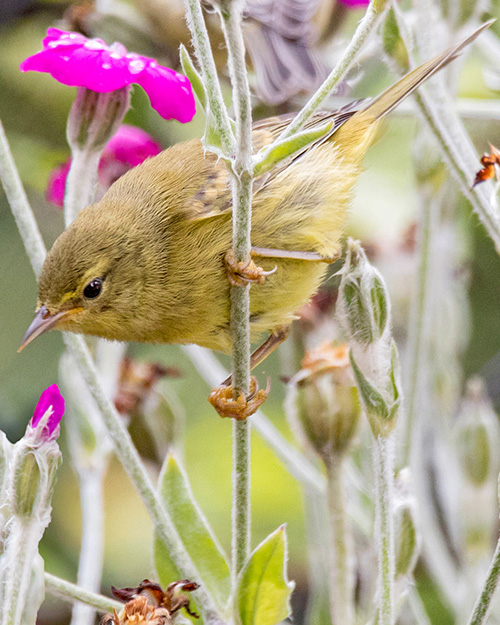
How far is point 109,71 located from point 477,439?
736 mm

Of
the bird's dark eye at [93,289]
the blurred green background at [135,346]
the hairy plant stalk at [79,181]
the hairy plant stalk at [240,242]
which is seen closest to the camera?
the hairy plant stalk at [240,242]

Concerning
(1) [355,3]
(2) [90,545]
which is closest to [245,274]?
(2) [90,545]

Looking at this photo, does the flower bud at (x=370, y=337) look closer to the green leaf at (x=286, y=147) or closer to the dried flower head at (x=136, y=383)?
the green leaf at (x=286, y=147)

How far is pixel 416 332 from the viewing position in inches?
51.1

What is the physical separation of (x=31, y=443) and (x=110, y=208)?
1.80 feet

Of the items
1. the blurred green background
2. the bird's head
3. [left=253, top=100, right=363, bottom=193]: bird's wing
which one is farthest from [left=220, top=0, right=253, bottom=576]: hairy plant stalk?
the blurred green background

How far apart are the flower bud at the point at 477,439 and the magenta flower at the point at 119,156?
0.66 metres

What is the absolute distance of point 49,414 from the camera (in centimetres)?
84

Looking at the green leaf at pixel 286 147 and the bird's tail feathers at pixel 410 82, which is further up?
the bird's tail feathers at pixel 410 82

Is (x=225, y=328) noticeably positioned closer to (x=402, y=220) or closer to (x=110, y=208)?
(x=110, y=208)

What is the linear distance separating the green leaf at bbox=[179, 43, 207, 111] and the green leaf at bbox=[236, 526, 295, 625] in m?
0.44

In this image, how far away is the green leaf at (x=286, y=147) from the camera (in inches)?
30.0

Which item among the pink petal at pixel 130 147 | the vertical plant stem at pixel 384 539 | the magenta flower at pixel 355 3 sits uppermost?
the magenta flower at pixel 355 3

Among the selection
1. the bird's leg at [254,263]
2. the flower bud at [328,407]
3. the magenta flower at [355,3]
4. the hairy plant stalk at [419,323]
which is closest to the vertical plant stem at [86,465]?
the bird's leg at [254,263]
